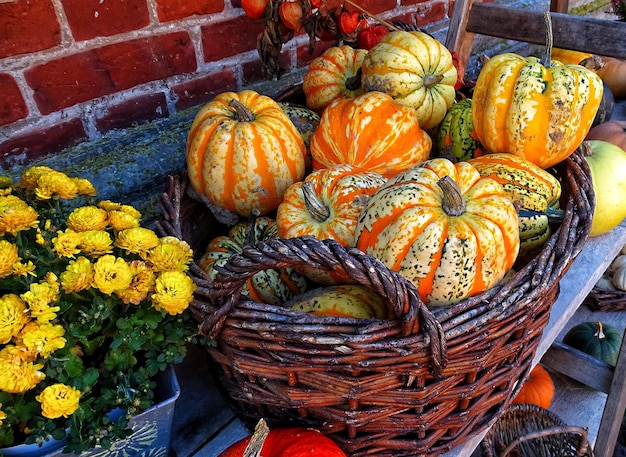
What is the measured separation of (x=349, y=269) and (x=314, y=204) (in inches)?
10.2

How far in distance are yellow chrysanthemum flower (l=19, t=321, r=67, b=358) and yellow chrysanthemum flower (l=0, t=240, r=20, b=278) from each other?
0.21 ft

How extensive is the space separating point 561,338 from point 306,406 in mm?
1389

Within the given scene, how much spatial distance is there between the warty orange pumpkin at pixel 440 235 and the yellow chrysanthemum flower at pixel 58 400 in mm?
423

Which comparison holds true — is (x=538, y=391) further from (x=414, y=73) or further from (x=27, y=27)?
(x=27, y=27)

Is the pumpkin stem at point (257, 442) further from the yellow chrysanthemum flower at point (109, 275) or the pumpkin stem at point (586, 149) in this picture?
the pumpkin stem at point (586, 149)

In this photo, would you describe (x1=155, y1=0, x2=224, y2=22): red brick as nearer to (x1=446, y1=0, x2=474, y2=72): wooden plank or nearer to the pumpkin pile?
the pumpkin pile

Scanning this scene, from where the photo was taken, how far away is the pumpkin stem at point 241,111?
908 millimetres

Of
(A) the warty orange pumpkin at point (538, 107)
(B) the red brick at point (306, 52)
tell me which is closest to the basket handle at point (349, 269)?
(A) the warty orange pumpkin at point (538, 107)

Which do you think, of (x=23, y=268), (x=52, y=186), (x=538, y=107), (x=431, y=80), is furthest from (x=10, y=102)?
Result: (x=538, y=107)

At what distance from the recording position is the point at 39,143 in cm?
95

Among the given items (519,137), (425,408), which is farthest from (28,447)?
(519,137)

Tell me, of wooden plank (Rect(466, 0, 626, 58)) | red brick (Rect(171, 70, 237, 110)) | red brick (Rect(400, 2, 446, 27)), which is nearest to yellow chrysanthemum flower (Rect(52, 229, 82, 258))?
red brick (Rect(171, 70, 237, 110))

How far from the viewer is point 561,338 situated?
5.70ft

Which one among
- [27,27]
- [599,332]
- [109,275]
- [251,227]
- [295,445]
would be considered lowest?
[599,332]
